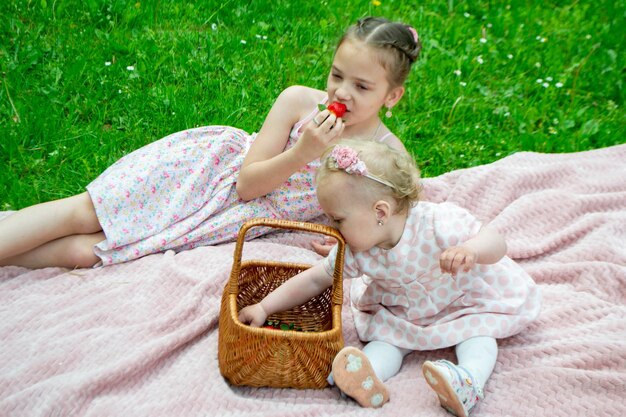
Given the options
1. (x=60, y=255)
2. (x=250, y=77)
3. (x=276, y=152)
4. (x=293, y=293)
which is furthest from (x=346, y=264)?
(x=250, y=77)

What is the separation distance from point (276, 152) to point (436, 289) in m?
0.87

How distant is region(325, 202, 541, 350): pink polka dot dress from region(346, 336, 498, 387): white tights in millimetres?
23

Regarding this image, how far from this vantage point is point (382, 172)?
2129 millimetres

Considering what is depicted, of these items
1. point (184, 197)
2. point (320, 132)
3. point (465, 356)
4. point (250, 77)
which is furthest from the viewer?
point (250, 77)

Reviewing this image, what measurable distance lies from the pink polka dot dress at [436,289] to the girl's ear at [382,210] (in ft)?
0.46

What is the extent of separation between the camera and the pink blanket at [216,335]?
2113 millimetres

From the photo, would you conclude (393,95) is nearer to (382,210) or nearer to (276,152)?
(276,152)

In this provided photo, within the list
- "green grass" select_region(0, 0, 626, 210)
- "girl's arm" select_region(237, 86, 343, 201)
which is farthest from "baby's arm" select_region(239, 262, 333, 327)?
"green grass" select_region(0, 0, 626, 210)

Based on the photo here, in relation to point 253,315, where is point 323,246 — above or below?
below

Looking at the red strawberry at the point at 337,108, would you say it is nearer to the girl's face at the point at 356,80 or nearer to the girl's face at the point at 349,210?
the girl's face at the point at 356,80

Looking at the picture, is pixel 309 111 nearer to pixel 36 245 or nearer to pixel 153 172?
pixel 153 172

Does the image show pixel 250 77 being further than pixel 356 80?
Yes

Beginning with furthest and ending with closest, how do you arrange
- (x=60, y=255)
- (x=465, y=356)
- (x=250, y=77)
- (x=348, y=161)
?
(x=250, y=77) → (x=60, y=255) → (x=465, y=356) → (x=348, y=161)

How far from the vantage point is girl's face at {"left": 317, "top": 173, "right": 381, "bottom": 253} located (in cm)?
211
